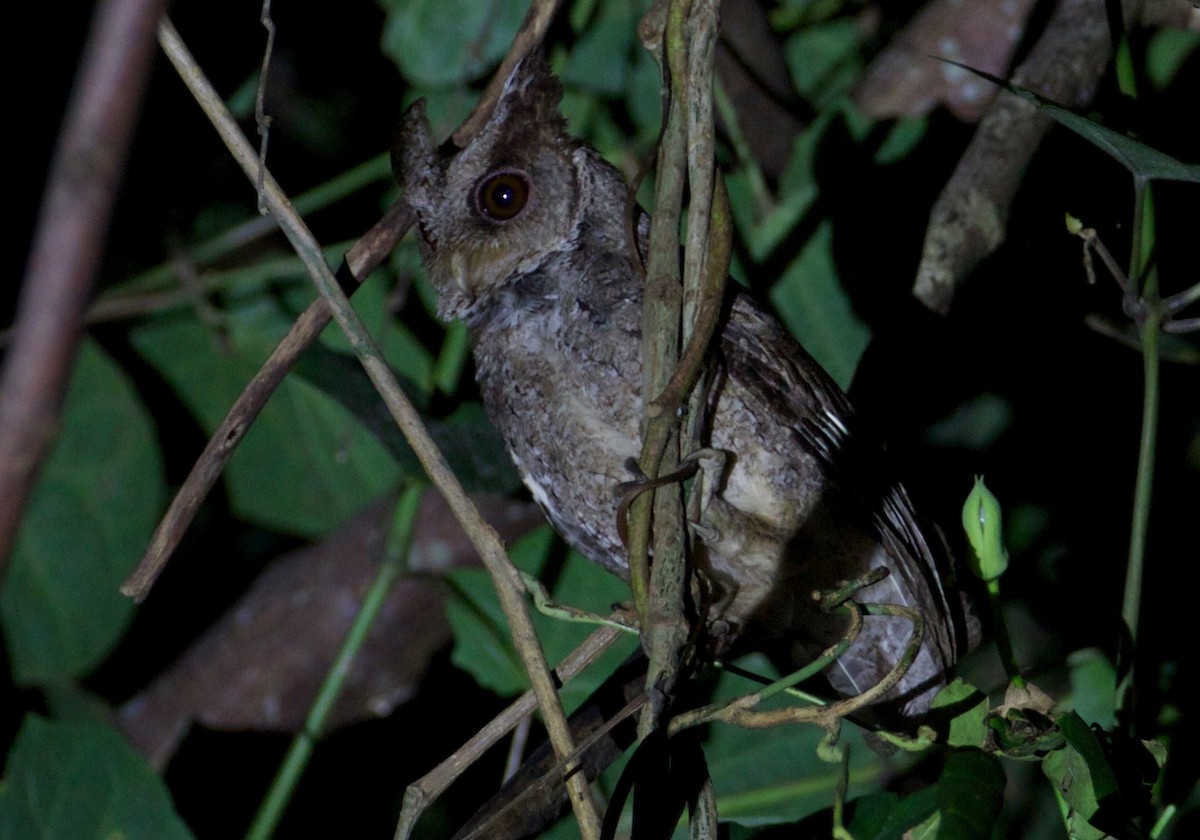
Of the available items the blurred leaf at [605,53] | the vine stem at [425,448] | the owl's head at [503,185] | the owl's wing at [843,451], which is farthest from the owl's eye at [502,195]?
the blurred leaf at [605,53]

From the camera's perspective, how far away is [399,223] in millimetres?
1904

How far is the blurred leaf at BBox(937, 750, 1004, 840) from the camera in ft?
4.14

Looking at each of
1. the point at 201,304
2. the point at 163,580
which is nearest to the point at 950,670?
the point at 201,304

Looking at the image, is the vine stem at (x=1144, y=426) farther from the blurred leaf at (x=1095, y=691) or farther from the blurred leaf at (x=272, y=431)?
the blurred leaf at (x=272, y=431)

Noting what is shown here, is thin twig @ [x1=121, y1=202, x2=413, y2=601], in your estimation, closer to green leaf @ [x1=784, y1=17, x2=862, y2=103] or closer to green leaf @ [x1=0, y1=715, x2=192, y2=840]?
green leaf @ [x1=0, y1=715, x2=192, y2=840]

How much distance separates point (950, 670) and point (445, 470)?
106cm

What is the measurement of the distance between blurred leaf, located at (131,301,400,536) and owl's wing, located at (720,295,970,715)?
1.37 meters

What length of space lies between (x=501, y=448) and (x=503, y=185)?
57 centimetres

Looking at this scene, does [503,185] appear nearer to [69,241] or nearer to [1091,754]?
[1091,754]

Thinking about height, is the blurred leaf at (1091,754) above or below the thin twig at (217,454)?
below

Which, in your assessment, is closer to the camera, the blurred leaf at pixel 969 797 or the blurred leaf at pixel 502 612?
the blurred leaf at pixel 969 797

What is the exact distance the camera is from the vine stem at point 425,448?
4.50 ft

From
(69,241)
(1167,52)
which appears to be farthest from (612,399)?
(1167,52)

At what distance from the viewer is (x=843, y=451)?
1.83 metres
